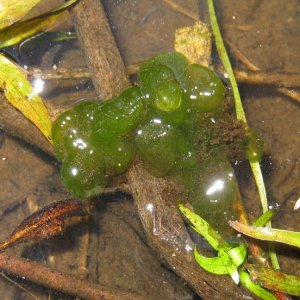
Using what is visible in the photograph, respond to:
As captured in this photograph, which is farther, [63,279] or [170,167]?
[63,279]

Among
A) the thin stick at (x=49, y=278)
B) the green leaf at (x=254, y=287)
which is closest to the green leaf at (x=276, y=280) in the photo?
the green leaf at (x=254, y=287)

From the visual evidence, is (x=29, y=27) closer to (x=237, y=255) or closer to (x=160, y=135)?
(x=160, y=135)

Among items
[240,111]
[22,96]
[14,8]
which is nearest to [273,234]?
[240,111]

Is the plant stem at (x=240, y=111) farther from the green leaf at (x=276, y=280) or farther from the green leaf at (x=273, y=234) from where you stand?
the green leaf at (x=273, y=234)

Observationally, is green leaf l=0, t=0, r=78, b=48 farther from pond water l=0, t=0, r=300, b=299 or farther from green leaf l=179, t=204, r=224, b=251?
green leaf l=179, t=204, r=224, b=251

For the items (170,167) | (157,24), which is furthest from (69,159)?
(157,24)

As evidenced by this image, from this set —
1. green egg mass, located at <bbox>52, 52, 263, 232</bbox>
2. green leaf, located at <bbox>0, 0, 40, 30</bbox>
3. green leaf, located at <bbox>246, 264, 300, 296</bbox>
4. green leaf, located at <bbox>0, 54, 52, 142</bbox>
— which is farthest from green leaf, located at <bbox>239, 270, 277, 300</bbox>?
green leaf, located at <bbox>0, 0, 40, 30</bbox>

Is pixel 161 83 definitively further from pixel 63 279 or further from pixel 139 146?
pixel 63 279
